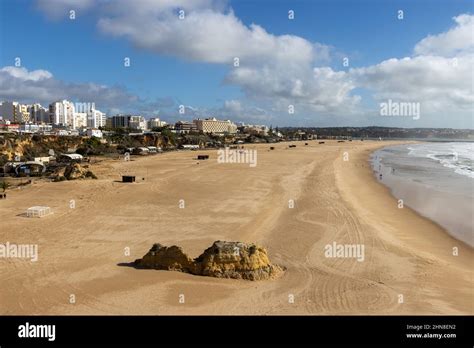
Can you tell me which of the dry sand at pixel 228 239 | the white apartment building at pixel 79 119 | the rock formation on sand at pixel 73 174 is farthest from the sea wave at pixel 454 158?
the white apartment building at pixel 79 119

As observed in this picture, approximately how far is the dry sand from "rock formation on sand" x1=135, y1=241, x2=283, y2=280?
25 cm

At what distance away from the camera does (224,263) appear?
405 inches

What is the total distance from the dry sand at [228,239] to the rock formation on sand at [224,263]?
25 centimetres

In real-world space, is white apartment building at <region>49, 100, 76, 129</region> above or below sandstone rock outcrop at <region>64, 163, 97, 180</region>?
above

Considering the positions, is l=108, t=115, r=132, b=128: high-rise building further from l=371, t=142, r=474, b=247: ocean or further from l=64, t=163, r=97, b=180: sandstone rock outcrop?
l=371, t=142, r=474, b=247: ocean

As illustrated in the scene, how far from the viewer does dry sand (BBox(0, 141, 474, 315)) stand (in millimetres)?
8961

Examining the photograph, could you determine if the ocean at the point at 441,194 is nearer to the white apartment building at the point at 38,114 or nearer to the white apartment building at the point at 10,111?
the white apartment building at the point at 10,111

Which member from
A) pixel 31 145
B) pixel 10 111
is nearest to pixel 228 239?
pixel 31 145

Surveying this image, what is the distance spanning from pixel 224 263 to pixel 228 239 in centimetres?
387

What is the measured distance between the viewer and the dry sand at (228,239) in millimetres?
8961

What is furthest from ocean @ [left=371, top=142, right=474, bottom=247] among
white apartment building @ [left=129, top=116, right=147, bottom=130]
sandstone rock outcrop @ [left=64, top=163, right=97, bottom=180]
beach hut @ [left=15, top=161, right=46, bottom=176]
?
white apartment building @ [left=129, top=116, right=147, bottom=130]

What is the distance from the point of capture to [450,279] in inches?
425
